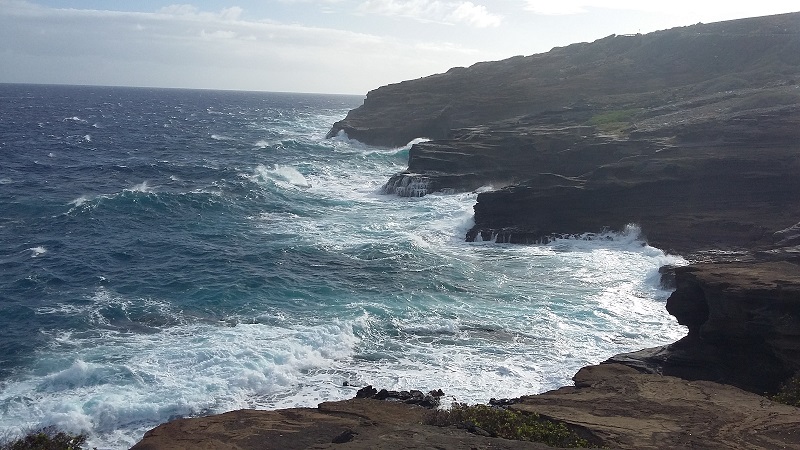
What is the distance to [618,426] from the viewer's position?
14.6 metres

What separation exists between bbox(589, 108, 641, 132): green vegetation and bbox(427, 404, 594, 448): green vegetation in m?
39.7

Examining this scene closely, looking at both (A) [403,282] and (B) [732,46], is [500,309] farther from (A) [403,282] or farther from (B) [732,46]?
(B) [732,46]

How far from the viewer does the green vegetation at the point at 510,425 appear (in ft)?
46.0

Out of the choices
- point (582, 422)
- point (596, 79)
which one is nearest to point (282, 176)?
point (596, 79)

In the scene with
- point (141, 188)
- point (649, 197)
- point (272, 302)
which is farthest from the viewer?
point (141, 188)

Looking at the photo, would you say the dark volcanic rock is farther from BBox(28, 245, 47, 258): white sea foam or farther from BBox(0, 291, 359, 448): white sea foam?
BBox(28, 245, 47, 258): white sea foam

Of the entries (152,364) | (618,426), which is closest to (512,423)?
(618,426)

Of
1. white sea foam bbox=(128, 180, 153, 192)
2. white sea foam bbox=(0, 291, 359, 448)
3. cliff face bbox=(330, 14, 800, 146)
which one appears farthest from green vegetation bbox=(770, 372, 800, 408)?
white sea foam bbox=(128, 180, 153, 192)

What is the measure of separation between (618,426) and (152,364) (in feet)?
50.5

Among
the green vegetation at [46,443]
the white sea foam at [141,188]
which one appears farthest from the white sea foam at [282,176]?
the green vegetation at [46,443]

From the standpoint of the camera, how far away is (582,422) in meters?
15.0

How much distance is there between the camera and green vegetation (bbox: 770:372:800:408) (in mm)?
16016

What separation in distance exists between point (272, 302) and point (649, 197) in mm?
24051

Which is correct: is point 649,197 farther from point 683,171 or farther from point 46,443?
point 46,443
